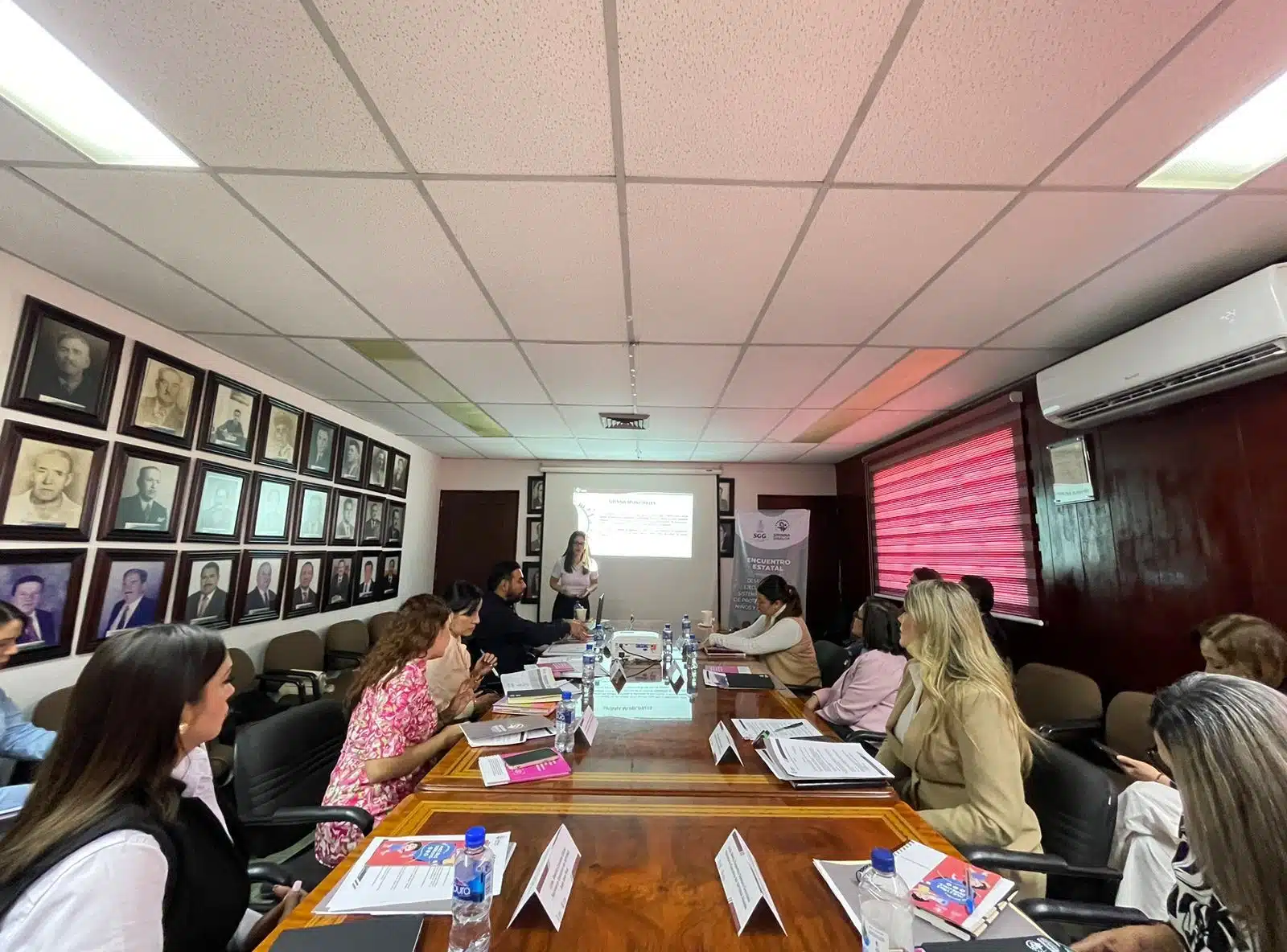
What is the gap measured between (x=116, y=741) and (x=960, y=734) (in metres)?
2.01

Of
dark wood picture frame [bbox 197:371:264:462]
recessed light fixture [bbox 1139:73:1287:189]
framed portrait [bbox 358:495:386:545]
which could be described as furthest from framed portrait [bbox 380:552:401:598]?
recessed light fixture [bbox 1139:73:1287:189]

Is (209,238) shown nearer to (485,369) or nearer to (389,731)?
(485,369)

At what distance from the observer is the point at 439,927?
3.17 ft

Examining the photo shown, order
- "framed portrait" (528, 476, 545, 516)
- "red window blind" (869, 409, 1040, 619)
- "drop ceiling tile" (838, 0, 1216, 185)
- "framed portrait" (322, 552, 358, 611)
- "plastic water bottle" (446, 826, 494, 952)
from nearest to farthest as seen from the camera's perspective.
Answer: "plastic water bottle" (446, 826, 494, 952), "drop ceiling tile" (838, 0, 1216, 185), "red window blind" (869, 409, 1040, 619), "framed portrait" (322, 552, 358, 611), "framed portrait" (528, 476, 545, 516)

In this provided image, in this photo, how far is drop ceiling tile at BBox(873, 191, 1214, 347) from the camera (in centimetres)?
179

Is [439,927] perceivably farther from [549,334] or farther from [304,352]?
[304,352]

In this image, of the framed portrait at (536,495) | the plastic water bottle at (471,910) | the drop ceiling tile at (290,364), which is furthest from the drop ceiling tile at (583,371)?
the framed portrait at (536,495)

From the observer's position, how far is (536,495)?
6930 millimetres

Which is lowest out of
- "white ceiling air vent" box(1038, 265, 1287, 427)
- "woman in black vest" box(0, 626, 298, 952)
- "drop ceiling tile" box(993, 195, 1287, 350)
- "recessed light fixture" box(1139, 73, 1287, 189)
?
"woman in black vest" box(0, 626, 298, 952)

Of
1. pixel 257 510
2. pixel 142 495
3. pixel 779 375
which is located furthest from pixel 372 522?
pixel 779 375

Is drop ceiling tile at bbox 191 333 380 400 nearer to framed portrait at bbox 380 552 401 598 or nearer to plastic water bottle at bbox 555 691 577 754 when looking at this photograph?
framed portrait at bbox 380 552 401 598

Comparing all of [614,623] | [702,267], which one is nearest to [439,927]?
[702,267]

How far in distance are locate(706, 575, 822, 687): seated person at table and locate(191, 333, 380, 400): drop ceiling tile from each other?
10.9 feet

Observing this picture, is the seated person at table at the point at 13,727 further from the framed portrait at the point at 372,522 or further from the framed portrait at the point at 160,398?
the framed portrait at the point at 372,522
